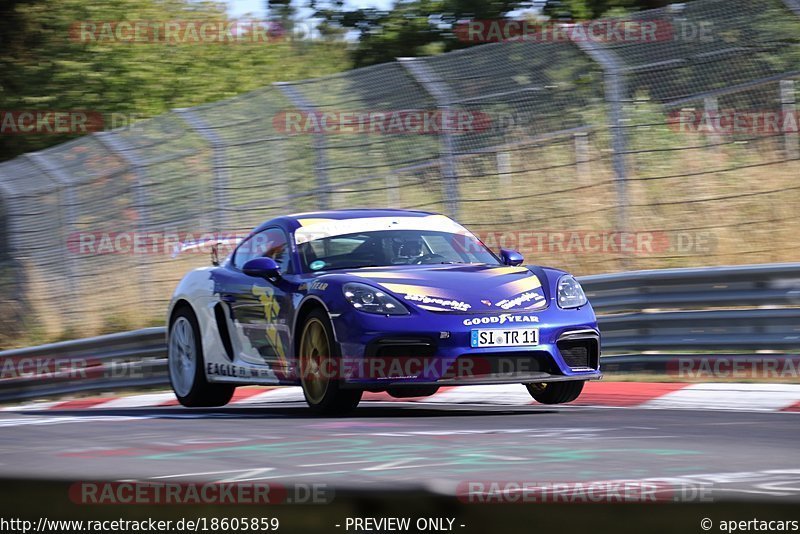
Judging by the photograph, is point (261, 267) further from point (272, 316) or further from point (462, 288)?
point (462, 288)

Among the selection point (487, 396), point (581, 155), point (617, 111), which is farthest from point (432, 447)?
point (581, 155)

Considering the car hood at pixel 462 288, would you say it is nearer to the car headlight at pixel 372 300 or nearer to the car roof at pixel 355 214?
the car headlight at pixel 372 300

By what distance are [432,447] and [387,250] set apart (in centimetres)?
296

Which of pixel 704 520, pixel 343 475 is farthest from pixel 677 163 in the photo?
pixel 704 520

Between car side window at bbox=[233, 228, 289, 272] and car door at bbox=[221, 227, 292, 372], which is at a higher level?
car side window at bbox=[233, 228, 289, 272]

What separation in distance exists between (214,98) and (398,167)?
13.7 metres

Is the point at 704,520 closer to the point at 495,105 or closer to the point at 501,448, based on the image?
the point at 501,448

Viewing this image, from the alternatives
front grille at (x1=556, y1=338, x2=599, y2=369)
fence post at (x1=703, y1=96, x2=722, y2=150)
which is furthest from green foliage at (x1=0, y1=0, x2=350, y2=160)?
front grille at (x1=556, y1=338, x2=599, y2=369)

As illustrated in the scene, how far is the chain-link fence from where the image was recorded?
10414 mm

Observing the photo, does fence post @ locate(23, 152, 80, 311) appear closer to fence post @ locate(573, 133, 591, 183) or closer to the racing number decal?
Answer: fence post @ locate(573, 133, 591, 183)

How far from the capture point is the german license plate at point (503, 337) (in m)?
7.05

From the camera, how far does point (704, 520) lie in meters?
1.87

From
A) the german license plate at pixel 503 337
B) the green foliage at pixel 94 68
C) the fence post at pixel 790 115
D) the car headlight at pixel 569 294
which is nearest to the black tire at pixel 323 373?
the german license plate at pixel 503 337

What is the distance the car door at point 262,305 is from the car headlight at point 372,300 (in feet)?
2.30
